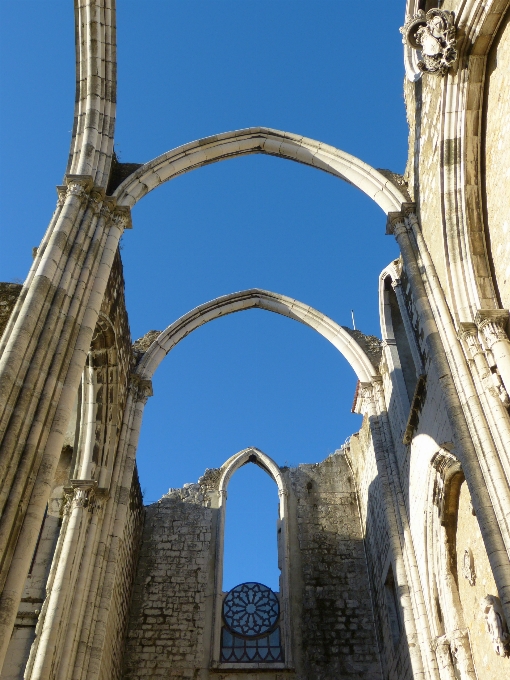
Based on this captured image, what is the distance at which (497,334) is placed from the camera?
531 centimetres

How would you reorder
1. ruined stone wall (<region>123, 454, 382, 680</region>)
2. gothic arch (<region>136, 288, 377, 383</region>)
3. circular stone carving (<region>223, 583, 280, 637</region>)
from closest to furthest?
ruined stone wall (<region>123, 454, 382, 680</region>), gothic arch (<region>136, 288, 377, 383</region>), circular stone carving (<region>223, 583, 280, 637</region>)

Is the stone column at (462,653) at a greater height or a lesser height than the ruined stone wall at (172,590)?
lesser

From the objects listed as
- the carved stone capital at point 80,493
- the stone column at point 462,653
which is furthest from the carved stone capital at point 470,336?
the carved stone capital at point 80,493

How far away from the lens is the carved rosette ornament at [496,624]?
187 inches

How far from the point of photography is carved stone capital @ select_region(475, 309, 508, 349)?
5.31 metres

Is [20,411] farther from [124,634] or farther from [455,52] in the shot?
[124,634]

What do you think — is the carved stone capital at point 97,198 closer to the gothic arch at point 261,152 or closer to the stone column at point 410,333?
the gothic arch at point 261,152

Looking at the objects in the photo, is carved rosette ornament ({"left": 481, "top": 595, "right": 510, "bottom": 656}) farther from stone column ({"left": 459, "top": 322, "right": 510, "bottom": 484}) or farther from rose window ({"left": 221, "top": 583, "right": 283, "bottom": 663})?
rose window ({"left": 221, "top": 583, "right": 283, "bottom": 663})

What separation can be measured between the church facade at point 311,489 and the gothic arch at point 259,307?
40 millimetres

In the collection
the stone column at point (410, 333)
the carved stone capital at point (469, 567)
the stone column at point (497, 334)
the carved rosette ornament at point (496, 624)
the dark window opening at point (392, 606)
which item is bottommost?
the carved rosette ornament at point (496, 624)

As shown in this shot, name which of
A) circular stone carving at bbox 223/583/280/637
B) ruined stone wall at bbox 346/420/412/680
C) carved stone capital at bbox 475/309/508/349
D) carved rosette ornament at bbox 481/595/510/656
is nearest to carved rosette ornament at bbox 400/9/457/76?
carved stone capital at bbox 475/309/508/349

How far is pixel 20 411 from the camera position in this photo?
4633mm

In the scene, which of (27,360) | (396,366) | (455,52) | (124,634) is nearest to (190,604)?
(124,634)

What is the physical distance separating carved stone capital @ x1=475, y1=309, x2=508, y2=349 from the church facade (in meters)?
0.02
